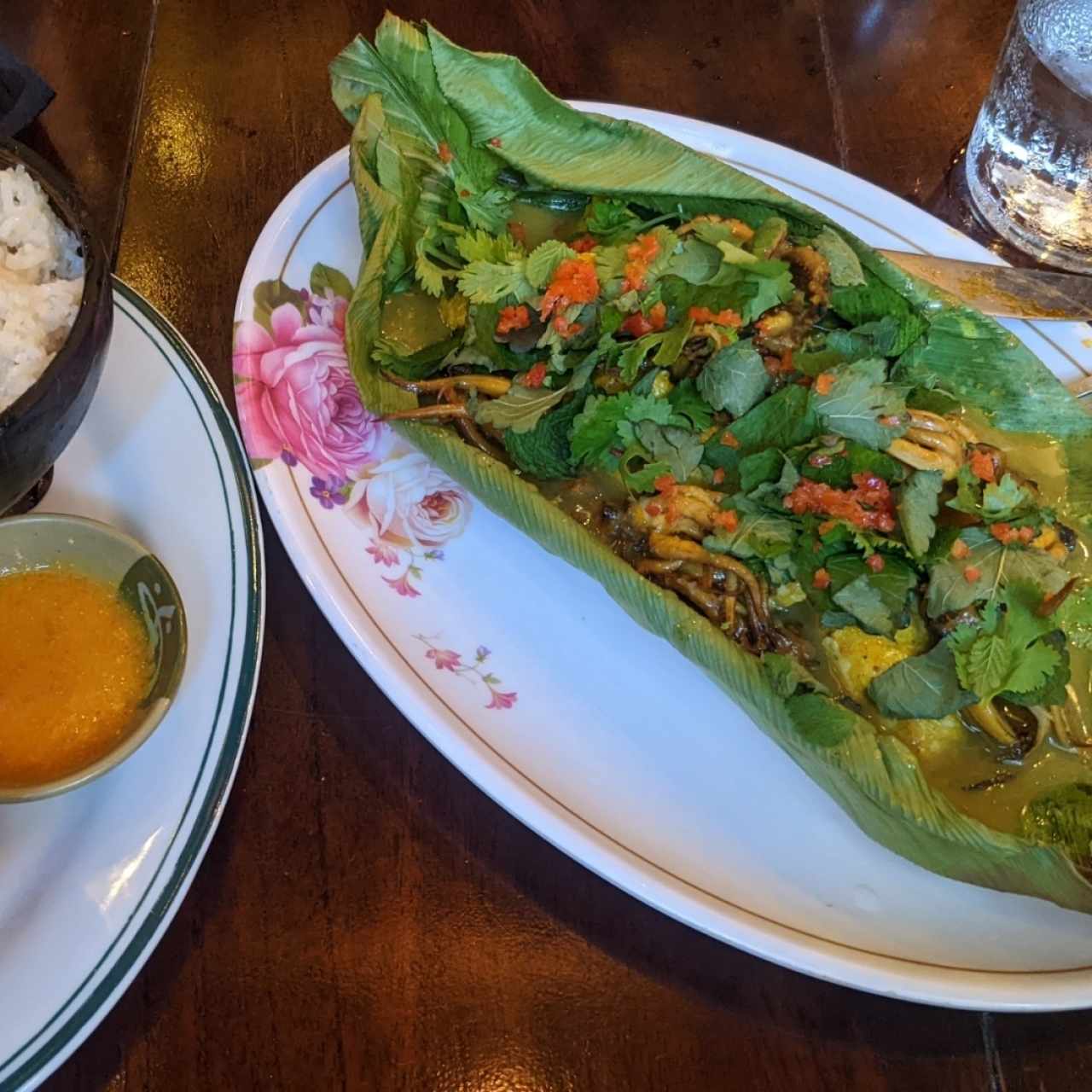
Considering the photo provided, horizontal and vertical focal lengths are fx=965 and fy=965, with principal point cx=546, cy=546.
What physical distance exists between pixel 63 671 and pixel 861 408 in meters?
1.06

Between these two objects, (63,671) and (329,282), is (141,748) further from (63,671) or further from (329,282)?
(329,282)

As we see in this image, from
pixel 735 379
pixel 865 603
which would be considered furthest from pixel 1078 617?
pixel 735 379

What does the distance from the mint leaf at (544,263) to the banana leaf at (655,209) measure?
0.17 meters

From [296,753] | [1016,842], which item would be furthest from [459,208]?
[1016,842]

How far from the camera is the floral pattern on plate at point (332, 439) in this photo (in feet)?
4.52

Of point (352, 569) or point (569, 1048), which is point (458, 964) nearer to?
point (569, 1048)

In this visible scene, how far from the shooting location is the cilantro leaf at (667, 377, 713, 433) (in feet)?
4.40

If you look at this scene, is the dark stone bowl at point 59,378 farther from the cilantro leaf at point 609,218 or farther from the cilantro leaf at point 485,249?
the cilantro leaf at point 609,218

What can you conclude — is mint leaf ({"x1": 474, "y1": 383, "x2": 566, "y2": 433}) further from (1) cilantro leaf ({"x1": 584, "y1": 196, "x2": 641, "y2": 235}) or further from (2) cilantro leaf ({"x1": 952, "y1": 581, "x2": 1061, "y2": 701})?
(2) cilantro leaf ({"x1": 952, "y1": 581, "x2": 1061, "y2": 701})

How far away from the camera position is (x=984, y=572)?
4.02ft

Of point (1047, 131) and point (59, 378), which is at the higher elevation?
point (1047, 131)

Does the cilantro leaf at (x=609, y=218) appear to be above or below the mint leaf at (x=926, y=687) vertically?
above

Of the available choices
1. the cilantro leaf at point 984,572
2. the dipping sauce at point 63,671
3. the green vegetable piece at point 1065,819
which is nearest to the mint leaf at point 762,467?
the cilantro leaf at point 984,572

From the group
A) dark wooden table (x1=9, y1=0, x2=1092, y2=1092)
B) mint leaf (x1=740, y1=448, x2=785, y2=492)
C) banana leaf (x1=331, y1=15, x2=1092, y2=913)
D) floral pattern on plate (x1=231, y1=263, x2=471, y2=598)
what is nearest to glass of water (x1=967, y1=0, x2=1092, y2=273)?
banana leaf (x1=331, y1=15, x2=1092, y2=913)
